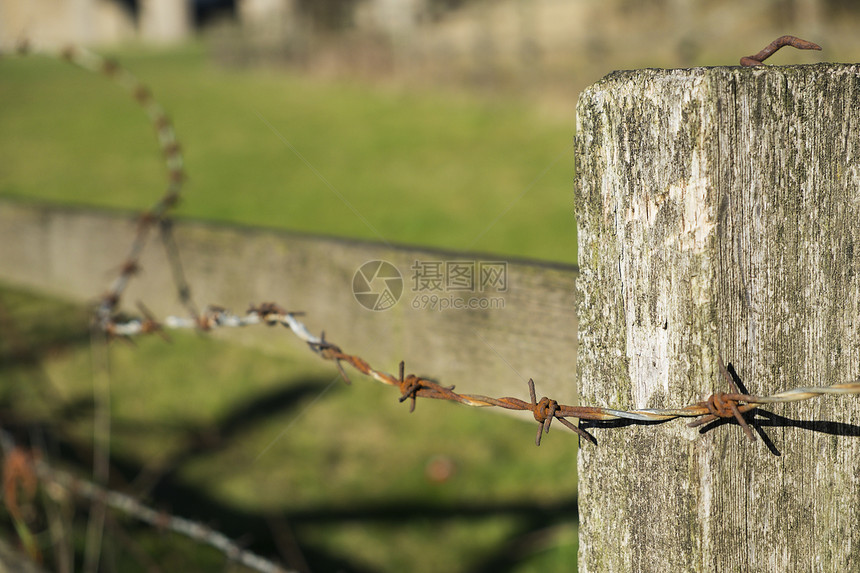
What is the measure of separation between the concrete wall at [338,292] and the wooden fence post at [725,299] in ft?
1.24

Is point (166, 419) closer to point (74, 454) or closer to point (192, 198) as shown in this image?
point (74, 454)

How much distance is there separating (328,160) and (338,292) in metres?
7.73

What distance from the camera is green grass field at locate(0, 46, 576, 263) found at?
6617mm

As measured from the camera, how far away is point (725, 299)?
0.82 m

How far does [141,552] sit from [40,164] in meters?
8.51

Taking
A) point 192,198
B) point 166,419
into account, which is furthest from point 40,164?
point 166,419

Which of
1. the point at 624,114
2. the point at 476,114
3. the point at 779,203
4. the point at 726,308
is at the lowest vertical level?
the point at 726,308

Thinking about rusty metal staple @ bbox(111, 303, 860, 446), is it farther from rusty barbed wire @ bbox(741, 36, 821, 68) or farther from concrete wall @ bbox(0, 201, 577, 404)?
rusty barbed wire @ bbox(741, 36, 821, 68)

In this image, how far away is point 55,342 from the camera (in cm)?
420

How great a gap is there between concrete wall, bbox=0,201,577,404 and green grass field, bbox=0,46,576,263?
9.53 ft

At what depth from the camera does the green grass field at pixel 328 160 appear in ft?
21.7

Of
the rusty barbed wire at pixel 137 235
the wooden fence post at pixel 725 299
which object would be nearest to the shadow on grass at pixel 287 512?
the rusty barbed wire at pixel 137 235

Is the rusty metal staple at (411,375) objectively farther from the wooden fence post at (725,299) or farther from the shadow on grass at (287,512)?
the shadow on grass at (287,512)

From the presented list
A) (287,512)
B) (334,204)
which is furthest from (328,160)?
(287,512)
